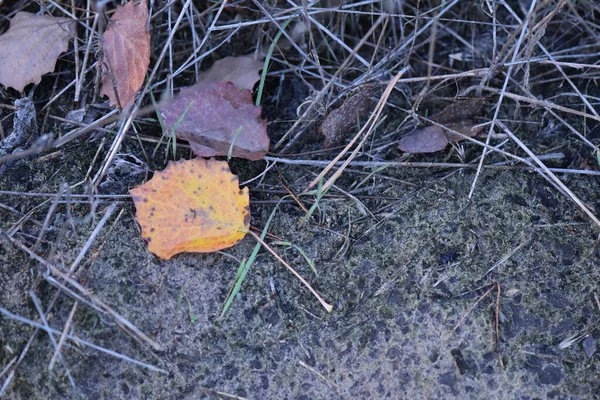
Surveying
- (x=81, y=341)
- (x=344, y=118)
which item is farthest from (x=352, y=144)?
(x=81, y=341)

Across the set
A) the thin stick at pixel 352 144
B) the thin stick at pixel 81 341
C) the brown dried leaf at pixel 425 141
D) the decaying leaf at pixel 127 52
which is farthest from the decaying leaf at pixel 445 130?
the thin stick at pixel 81 341

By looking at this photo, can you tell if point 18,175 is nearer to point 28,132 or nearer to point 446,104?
point 28,132

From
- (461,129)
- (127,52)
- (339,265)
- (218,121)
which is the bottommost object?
(339,265)

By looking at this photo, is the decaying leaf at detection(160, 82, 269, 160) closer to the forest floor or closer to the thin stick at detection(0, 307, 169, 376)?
the forest floor

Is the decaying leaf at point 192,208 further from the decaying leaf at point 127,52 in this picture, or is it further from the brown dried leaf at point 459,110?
the brown dried leaf at point 459,110

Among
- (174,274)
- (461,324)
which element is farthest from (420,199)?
(174,274)

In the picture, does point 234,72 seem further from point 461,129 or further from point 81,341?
point 81,341
